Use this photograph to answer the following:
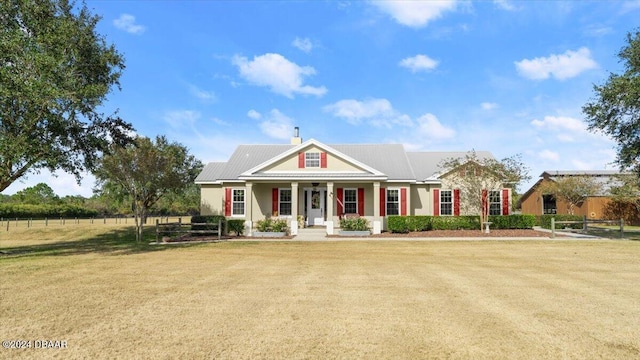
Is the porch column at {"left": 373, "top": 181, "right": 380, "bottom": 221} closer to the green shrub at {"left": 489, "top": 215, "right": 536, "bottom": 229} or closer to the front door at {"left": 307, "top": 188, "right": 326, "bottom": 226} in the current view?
the front door at {"left": 307, "top": 188, "right": 326, "bottom": 226}

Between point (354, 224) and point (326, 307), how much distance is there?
15.3 metres

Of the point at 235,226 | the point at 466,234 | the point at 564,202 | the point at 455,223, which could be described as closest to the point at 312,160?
the point at 235,226

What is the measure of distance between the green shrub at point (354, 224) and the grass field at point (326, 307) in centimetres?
873

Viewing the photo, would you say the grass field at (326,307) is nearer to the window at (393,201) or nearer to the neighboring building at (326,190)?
the neighboring building at (326,190)

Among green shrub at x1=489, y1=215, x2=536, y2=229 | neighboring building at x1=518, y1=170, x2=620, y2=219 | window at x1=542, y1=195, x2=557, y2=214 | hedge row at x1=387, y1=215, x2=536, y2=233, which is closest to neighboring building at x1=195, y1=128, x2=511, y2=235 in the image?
hedge row at x1=387, y1=215, x2=536, y2=233

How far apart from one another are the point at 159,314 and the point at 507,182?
22.0 m

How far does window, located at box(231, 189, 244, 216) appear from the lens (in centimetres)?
2530

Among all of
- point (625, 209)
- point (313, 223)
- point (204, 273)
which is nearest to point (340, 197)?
point (313, 223)

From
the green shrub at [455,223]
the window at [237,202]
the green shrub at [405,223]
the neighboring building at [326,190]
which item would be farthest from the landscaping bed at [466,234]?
the window at [237,202]

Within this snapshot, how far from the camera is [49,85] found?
14430 millimetres

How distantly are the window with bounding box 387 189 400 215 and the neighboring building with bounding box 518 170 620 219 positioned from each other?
67.2 feet

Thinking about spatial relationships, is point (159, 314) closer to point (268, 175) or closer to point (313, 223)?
point (268, 175)

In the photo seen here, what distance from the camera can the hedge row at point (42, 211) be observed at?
48.2 metres

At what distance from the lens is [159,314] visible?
6.46 metres
